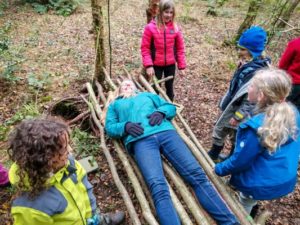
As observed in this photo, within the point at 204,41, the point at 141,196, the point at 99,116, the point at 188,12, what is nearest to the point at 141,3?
the point at 188,12

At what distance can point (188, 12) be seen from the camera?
11.9m

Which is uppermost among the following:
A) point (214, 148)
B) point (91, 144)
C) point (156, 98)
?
point (156, 98)

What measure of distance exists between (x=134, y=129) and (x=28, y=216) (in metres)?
1.67

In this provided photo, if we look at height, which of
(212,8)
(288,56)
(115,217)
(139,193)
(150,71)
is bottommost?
(115,217)

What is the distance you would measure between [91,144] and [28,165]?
261cm

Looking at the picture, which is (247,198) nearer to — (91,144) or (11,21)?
(91,144)

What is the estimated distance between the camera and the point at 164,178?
10.8ft

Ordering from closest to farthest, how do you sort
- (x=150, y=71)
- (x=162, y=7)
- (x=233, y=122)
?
(x=233, y=122) → (x=162, y=7) → (x=150, y=71)

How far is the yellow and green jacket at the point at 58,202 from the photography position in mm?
2191

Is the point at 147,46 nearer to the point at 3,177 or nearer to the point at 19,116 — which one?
the point at 19,116

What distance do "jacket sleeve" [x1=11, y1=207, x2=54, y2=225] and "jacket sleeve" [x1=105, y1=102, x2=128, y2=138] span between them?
1625 millimetres

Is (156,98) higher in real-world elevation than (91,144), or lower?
higher

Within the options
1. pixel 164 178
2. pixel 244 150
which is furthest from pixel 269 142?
pixel 164 178

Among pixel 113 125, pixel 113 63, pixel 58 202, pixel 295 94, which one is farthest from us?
pixel 113 63
